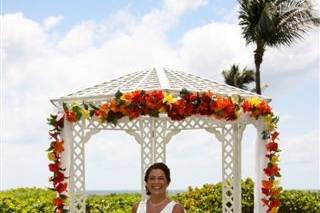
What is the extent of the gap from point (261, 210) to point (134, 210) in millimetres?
4199

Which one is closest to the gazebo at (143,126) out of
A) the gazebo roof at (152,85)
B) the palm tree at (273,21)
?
the gazebo roof at (152,85)

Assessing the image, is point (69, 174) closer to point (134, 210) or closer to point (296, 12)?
point (134, 210)

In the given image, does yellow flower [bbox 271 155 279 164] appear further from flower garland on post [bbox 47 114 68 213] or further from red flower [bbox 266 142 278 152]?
flower garland on post [bbox 47 114 68 213]

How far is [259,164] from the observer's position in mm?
9117

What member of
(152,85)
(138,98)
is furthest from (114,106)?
(152,85)

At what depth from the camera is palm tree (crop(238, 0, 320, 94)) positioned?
21.2 meters

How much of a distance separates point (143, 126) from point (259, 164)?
2.19m

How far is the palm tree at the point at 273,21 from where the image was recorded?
21250 millimetres

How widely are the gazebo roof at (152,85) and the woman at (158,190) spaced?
150 inches

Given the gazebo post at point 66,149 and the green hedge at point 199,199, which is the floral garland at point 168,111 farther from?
the green hedge at point 199,199

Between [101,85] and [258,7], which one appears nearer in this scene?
[101,85]

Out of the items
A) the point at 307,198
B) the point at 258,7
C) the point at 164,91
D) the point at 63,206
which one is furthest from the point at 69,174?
the point at 258,7

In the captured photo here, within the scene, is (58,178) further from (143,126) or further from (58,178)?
(143,126)

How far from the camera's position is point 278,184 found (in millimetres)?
9055
